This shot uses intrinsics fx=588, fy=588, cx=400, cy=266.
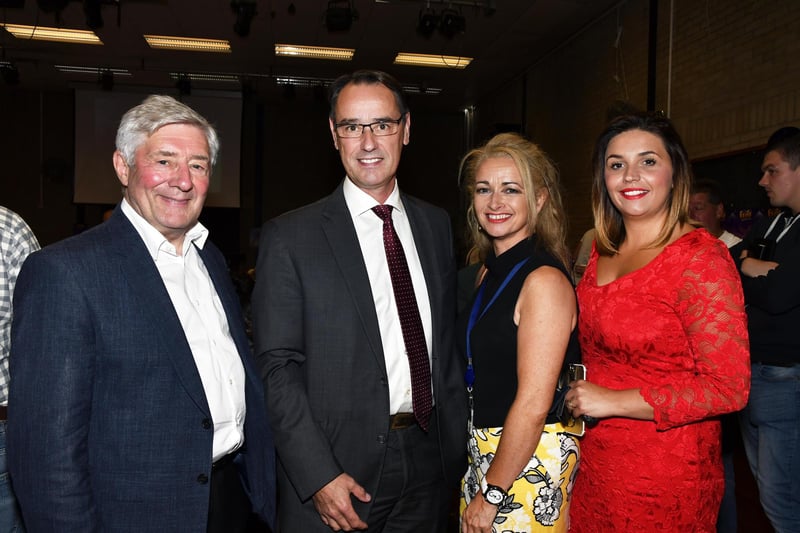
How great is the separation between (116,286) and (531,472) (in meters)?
1.35

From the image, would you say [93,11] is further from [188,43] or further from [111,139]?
[111,139]

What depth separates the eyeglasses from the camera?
2.09m

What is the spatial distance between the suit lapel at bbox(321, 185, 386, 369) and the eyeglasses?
258 millimetres

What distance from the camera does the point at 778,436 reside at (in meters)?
2.97

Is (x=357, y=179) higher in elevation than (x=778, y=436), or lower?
higher

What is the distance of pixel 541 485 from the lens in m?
1.89

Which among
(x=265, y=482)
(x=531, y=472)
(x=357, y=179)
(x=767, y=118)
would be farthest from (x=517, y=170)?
(x=767, y=118)

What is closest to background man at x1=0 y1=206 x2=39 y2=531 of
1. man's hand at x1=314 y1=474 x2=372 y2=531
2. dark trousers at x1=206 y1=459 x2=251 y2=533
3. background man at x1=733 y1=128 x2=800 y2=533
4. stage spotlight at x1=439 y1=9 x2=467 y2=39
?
dark trousers at x1=206 y1=459 x2=251 y2=533

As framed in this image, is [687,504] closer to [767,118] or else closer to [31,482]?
[31,482]

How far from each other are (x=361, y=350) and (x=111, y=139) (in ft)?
37.7

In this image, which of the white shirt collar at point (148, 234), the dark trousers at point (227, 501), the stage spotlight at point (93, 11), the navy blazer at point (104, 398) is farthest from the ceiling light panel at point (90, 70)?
the dark trousers at point (227, 501)

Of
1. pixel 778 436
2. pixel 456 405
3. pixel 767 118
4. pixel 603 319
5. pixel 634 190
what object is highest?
pixel 767 118

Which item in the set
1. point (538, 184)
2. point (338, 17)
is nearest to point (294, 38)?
point (338, 17)

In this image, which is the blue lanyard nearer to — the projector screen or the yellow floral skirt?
the yellow floral skirt
